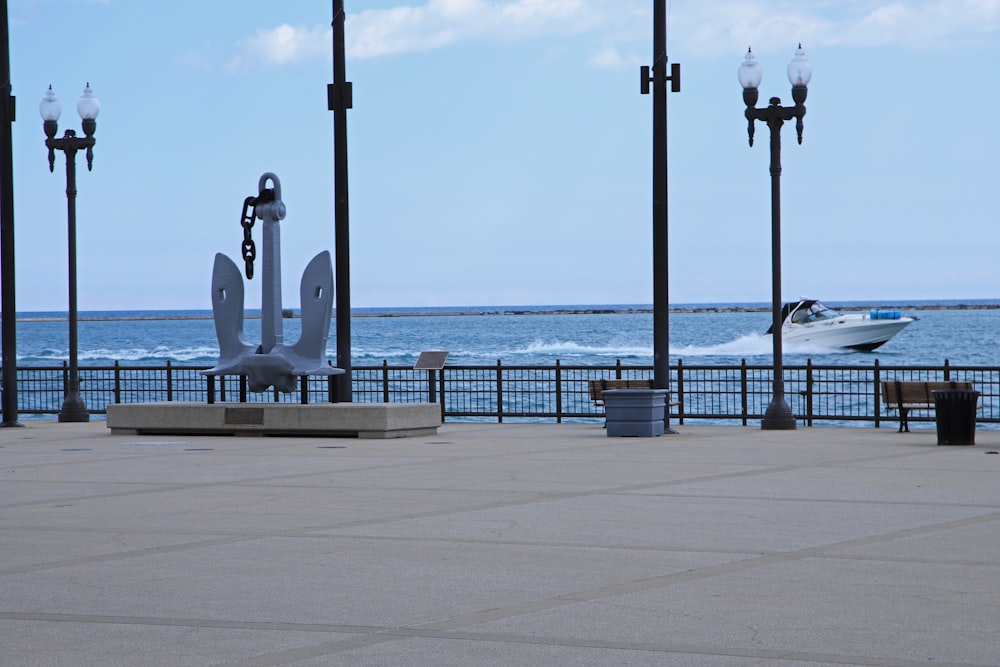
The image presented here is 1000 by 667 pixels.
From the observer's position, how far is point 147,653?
6.71 metres

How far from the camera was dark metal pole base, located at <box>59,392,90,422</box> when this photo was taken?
86.9 feet

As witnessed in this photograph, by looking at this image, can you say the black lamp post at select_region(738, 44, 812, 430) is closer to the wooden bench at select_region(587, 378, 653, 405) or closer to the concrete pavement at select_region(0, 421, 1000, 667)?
the wooden bench at select_region(587, 378, 653, 405)

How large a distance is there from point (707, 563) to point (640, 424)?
11.8 metres

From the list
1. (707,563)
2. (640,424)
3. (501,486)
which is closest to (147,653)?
(707,563)

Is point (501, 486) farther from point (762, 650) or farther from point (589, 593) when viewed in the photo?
point (762, 650)

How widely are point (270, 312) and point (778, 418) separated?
8.30 m

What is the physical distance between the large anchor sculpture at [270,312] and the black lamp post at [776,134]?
7004mm

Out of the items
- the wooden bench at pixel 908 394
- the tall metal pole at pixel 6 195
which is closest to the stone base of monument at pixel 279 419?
the tall metal pole at pixel 6 195

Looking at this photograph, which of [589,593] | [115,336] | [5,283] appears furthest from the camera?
[115,336]

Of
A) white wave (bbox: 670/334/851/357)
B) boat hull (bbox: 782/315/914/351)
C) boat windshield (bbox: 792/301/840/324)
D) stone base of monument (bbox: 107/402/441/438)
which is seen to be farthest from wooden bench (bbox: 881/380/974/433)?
boat windshield (bbox: 792/301/840/324)

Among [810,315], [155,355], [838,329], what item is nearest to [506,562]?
[838,329]

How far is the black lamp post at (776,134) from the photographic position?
22344 millimetres

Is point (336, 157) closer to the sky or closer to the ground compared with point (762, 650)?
closer to the sky

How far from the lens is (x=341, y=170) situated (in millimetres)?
23016
